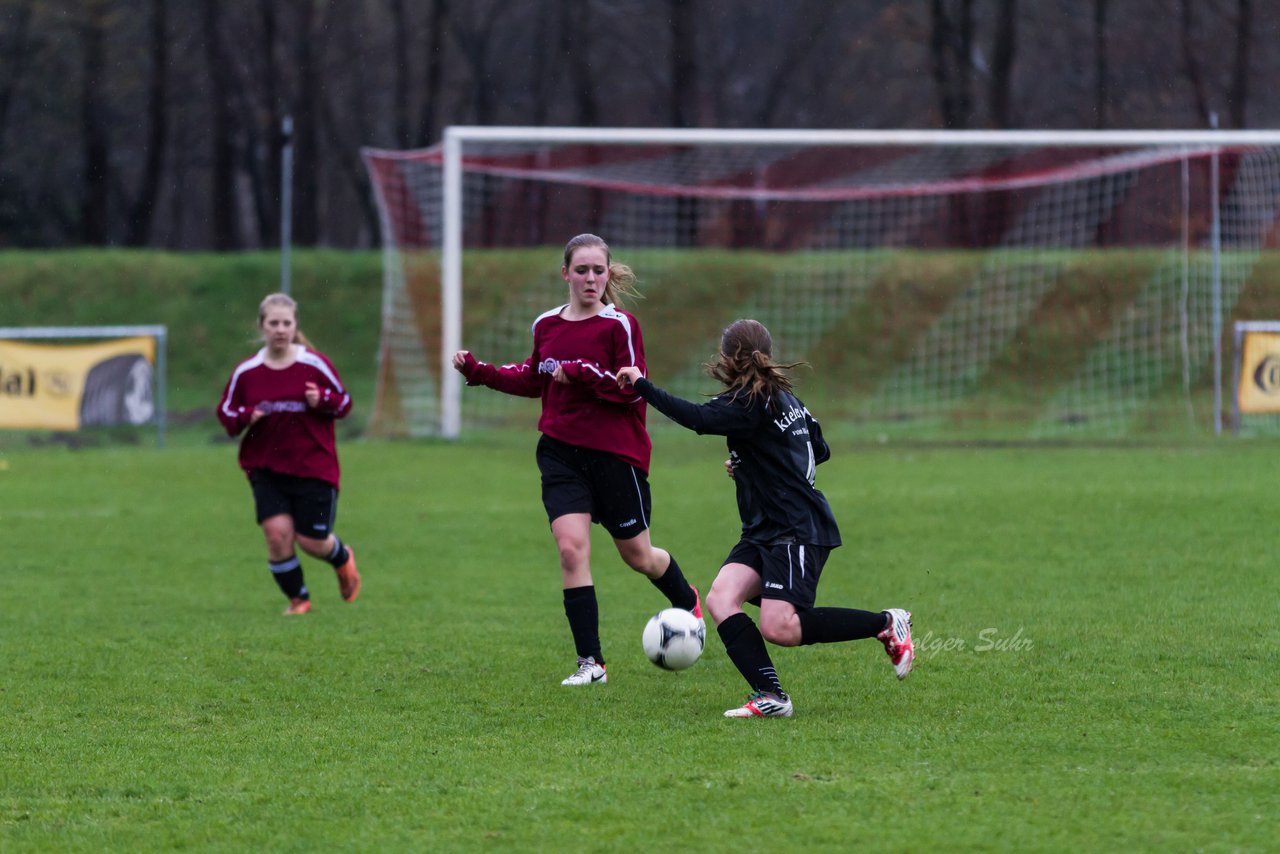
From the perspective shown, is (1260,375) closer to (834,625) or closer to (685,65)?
(834,625)

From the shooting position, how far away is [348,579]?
891cm

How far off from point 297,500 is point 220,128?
29.9 metres

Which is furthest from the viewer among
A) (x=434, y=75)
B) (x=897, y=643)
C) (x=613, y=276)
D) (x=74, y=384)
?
(x=434, y=75)

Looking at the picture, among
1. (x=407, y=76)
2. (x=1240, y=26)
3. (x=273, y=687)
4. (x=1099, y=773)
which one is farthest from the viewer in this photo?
(x=407, y=76)

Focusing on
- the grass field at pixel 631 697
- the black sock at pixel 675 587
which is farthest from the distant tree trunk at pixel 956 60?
the black sock at pixel 675 587

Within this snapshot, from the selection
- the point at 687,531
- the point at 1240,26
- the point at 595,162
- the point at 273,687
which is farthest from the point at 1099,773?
the point at 1240,26

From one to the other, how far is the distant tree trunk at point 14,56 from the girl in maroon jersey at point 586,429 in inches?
1352

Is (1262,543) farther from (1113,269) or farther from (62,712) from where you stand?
(1113,269)

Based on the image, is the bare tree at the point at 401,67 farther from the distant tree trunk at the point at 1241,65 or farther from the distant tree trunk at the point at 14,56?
the distant tree trunk at the point at 1241,65

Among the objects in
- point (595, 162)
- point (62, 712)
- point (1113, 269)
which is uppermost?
point (595, 162)

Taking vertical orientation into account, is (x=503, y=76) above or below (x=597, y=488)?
above

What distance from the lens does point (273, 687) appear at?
647 cm

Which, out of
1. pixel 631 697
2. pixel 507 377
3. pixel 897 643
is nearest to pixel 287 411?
pixel 507 377

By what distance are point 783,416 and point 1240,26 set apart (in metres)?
32.2
